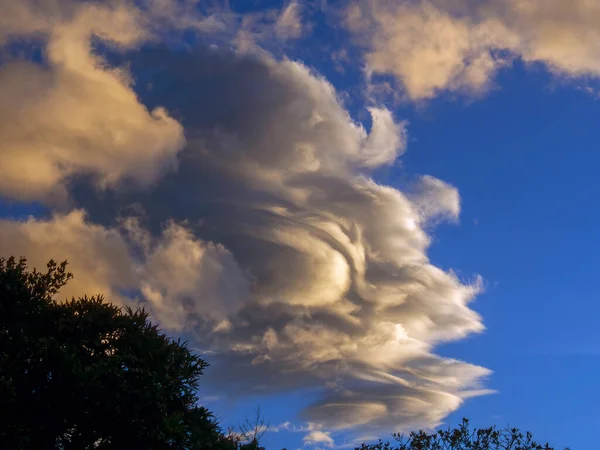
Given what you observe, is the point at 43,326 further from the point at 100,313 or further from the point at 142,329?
the point at 142,329

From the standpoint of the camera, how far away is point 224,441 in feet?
116

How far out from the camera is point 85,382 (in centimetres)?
3120

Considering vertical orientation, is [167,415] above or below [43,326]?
below

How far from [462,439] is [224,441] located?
1974 centimetres

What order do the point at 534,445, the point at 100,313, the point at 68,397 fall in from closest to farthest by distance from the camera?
1. the point at 68,397
2. the point at 100,313
3. the point at 534,445

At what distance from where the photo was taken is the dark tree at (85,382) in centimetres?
3106

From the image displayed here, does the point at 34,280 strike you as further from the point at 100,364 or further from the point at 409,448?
the point at 409,448

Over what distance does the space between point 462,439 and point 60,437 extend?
28.4 m

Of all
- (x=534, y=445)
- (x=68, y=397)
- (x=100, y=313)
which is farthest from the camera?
(x=534, y=445)

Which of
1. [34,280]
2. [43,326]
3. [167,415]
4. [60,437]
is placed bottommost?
[60,437]

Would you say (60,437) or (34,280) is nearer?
(60,437)

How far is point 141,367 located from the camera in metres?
33.0

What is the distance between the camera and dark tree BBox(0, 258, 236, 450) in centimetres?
3106

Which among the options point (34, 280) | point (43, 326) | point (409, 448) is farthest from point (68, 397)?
point (409, 448)
